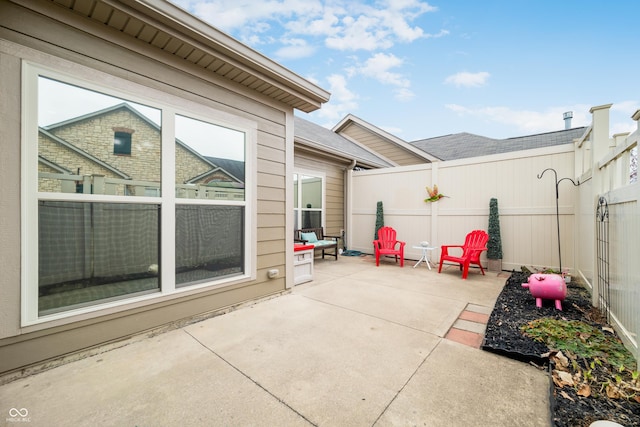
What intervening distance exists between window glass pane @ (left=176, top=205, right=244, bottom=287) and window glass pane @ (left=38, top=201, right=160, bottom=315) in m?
0.23

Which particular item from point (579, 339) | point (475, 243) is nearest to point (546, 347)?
point (579, 339)

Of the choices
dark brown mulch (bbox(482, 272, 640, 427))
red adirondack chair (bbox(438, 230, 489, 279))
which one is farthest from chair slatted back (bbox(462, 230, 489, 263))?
dark brown mulch (bbox(482, 272, 640, 427))

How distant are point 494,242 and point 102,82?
6149 millimetres

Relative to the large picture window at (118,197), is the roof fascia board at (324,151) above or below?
above

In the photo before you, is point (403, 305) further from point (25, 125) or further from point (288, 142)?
point (25, 125)

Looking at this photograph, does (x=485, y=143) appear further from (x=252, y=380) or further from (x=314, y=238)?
(x=252, y=380)

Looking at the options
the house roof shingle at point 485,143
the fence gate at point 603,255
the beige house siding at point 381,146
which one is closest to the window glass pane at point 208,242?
the fence gate at point 603,255

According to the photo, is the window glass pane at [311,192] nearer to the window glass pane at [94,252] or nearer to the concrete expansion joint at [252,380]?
the window glass pane at [94,252]

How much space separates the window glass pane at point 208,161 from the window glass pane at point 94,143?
8.7 inches

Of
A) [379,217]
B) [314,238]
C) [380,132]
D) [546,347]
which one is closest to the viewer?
[546,347]

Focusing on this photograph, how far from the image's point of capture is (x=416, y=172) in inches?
236

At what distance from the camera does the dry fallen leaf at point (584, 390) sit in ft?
4.67

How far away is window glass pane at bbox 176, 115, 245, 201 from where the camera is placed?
2496 mm

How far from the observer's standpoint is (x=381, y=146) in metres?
9.63
